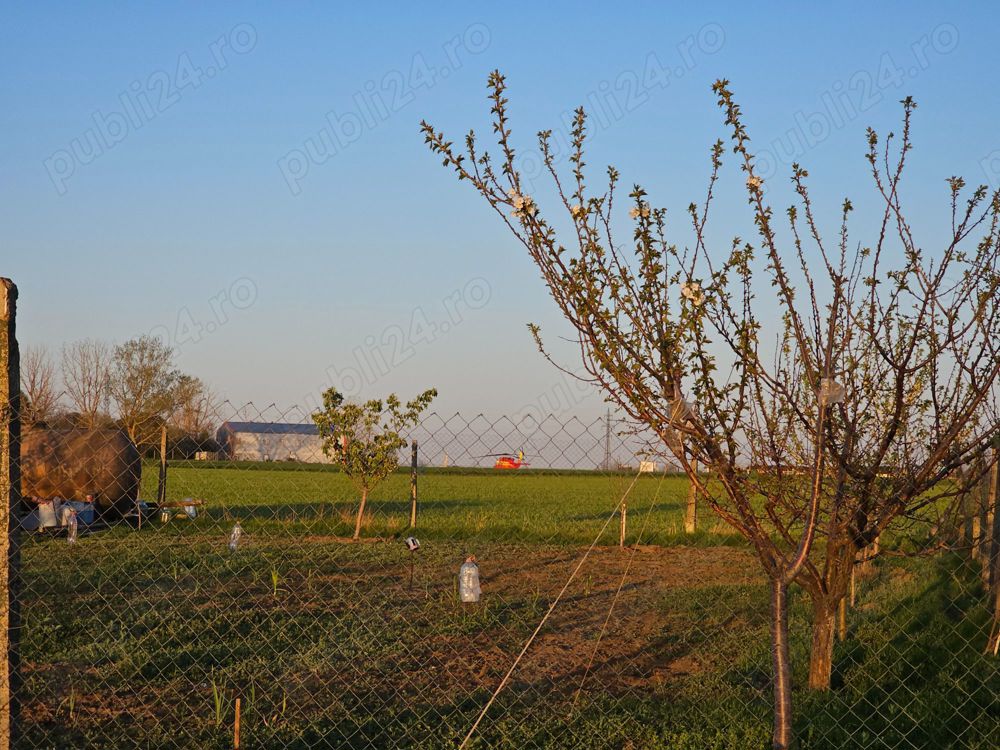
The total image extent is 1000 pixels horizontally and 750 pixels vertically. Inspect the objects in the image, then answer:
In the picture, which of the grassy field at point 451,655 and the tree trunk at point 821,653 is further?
the tree trunk at point 821,653

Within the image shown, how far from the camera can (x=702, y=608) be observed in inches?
328

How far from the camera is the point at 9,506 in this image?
12.4 ft

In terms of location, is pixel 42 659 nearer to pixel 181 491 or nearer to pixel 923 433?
pixel 923 433

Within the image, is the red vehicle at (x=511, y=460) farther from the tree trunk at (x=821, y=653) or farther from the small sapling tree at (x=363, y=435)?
the small sapling tree at (x=363, y=435)

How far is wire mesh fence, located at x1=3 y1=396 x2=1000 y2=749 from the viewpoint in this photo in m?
4.88

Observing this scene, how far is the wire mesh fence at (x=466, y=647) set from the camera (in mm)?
4875

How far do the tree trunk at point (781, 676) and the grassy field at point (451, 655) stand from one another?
0.85 meters

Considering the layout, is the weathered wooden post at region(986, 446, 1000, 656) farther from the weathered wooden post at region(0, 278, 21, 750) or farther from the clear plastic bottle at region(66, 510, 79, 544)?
the clear plastic bottle at region(66, 510, 79, 544)

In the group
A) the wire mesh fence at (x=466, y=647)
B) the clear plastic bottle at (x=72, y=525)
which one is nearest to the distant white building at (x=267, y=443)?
the wire mesh fence at (x=466, y=647)

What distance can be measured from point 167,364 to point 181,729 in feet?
110

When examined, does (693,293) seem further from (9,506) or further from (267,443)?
(267,443)

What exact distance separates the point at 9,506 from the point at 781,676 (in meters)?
3.03

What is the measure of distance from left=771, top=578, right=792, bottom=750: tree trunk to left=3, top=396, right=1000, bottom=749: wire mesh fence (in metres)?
0.57

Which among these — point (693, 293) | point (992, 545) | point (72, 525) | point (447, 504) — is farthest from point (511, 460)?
point (447, 504)
